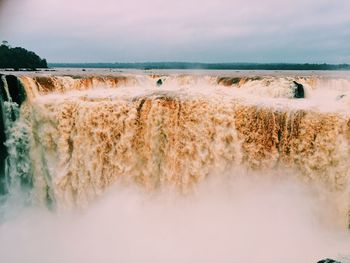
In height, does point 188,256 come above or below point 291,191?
below

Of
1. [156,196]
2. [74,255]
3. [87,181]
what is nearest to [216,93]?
[156,196]

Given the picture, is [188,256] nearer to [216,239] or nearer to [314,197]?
[216,239]

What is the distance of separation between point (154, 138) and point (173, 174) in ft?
4.14

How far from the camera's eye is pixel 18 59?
42.9 meters

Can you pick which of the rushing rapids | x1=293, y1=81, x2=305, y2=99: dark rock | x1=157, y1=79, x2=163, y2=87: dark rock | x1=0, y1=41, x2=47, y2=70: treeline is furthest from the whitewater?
x1=0, y1=41, x2=47, y2=70: treeline

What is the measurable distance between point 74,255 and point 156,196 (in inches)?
121

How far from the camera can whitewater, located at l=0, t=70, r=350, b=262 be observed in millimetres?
14156

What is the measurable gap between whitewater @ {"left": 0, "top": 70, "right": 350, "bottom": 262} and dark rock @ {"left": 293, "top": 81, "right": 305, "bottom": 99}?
0.19m

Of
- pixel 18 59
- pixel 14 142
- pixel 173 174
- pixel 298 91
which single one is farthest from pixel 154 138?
pixel 18 59

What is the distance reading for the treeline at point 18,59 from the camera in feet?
138

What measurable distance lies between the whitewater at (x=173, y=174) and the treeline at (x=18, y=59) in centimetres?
2691

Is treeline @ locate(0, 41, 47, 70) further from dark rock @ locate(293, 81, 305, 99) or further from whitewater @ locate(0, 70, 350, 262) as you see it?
dark rock @ locate(293, 81, 305, 99)

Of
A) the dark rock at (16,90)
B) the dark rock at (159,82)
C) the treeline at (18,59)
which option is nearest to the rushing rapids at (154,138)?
the dark rock at (16,90)

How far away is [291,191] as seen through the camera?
14711 mm
